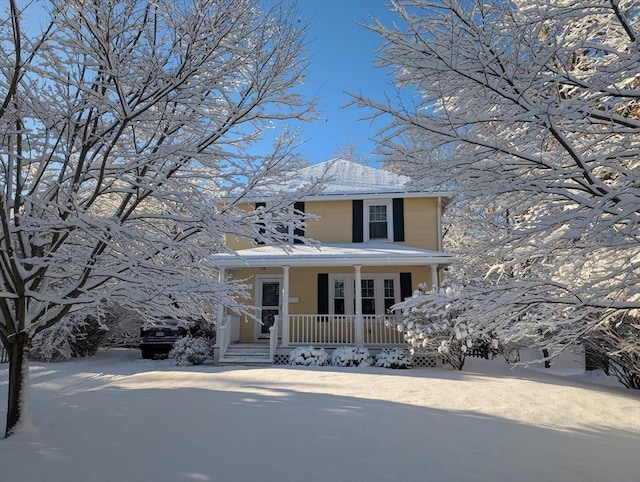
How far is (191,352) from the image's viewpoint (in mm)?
11953

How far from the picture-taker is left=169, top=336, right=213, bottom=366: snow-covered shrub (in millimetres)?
11921

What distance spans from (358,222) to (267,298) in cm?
402

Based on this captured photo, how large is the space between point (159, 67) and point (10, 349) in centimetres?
361

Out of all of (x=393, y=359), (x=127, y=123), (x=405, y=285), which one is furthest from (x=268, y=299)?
(x=127, y=123)

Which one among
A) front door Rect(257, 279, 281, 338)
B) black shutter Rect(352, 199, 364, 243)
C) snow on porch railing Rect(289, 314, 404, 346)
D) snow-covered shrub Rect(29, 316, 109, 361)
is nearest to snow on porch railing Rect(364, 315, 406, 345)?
snow on porch railing Rect(289, 314, 404, 346)

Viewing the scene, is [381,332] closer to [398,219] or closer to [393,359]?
[393,359]

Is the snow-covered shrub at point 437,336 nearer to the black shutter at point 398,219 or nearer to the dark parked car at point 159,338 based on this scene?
the black shutter at point 398,219

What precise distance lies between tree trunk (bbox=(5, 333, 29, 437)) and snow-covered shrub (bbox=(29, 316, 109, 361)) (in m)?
7.87

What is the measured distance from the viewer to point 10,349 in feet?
15.7

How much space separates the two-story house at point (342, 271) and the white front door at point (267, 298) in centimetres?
3

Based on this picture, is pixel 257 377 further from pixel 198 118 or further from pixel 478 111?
pixel 478 111

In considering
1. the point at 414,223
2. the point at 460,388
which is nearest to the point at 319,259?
the point at 414,223

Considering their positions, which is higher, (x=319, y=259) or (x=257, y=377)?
(x=319, y=259)

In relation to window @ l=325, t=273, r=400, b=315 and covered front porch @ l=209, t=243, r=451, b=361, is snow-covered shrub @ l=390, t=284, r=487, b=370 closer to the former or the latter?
covered front porch @ l=209, t=243, r=451, b=361
